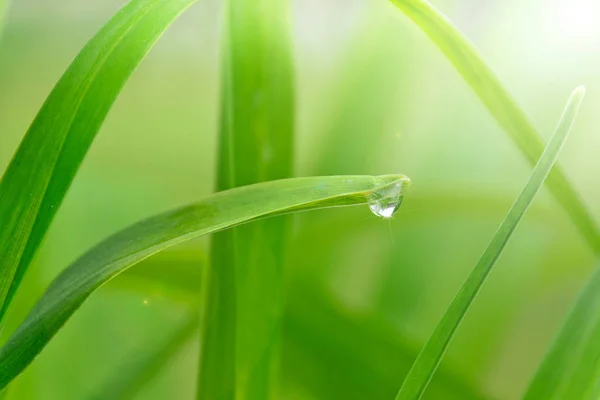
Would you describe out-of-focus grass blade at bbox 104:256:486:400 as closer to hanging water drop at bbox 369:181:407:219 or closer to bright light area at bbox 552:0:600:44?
hanging water drop at bbox 369:181:407:219

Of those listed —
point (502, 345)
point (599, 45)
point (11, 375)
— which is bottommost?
point (11, 375)

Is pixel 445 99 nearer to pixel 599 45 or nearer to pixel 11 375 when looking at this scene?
pixel 599 45

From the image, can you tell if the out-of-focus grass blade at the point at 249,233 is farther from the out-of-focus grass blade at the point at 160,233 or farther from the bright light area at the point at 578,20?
the bright light area at the point at 578,20

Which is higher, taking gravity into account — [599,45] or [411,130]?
[599,45]

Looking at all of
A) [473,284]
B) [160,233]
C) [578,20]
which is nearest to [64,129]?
[160,233]

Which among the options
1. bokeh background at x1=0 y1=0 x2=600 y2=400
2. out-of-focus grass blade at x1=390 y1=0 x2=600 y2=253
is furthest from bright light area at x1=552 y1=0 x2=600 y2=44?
out-of-focus grass blade at x1=390 y1=0 x2=600 y2=253

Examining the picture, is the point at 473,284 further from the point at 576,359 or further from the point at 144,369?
the point at 144,369

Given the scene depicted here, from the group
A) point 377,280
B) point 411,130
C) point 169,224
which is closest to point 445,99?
point 411,130

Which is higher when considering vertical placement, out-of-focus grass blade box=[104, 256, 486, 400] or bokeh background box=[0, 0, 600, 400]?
bokeh background box=[0, 0, 600, 400]

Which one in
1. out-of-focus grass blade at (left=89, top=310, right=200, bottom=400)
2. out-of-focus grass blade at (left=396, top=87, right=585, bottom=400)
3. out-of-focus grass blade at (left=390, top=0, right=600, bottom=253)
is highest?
out-of-focus grass blade at (left=390, top=0, right=600, bottom=253)
